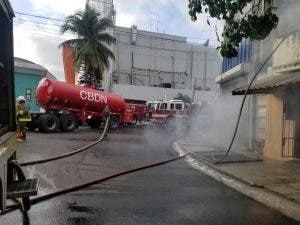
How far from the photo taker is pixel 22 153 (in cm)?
1438

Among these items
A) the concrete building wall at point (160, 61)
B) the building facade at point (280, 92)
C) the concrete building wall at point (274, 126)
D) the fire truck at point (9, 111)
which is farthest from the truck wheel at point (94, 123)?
the concrete building wall at point (160, 61)

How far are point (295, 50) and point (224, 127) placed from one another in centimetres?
1244

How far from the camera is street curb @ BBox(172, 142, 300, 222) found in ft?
26.1

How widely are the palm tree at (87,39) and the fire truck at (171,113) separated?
6.55 m

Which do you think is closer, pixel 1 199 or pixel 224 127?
pixel 1 199

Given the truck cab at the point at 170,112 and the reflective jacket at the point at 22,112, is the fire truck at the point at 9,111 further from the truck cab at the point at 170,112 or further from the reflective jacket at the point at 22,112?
the truck cab at the point at 170,112

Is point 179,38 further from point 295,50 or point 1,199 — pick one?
point 1,199

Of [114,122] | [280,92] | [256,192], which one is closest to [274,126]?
[280,92]

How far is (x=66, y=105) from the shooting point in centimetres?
2841

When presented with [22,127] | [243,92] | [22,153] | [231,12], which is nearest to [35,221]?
[231,12]

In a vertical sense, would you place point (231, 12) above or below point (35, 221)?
above

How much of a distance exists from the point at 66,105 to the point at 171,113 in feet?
34.4

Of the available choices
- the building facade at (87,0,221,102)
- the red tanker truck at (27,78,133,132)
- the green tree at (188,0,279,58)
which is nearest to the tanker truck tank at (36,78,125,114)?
the red tanker truck at (27,78,133,132)

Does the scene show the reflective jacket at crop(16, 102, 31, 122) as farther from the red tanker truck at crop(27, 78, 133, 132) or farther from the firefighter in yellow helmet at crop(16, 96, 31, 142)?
the red tanker truck at crop(27, 78, 133, 132)
